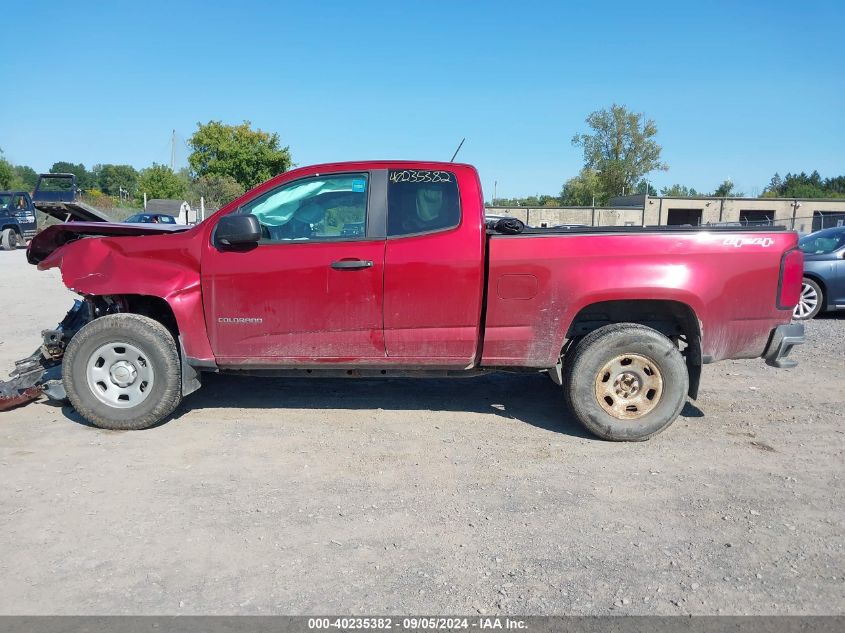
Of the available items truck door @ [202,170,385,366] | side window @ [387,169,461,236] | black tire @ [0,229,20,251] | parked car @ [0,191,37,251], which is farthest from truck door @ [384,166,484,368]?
black tire @ [0,229,20,251]

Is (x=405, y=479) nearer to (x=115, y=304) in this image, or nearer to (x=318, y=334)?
(x=318, y=334)

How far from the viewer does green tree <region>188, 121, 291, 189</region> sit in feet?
162

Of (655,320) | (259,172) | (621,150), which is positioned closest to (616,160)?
(621,150)

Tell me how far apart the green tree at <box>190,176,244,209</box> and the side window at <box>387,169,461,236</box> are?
42.1m

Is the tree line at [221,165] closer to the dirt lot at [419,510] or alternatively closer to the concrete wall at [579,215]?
the concrete wall at [579,215]

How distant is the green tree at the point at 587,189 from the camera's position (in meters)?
70.3

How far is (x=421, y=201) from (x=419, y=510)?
2241 mm

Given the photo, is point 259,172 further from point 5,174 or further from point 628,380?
point 628,380

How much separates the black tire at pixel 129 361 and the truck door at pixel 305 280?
38 cm

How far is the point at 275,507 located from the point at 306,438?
3.64 ft

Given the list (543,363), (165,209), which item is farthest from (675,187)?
(543,363)

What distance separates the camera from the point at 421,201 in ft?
15.5

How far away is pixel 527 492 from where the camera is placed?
3.87 meters

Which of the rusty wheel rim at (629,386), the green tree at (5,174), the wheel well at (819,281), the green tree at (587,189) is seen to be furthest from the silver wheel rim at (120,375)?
the green tree at (587,189)
